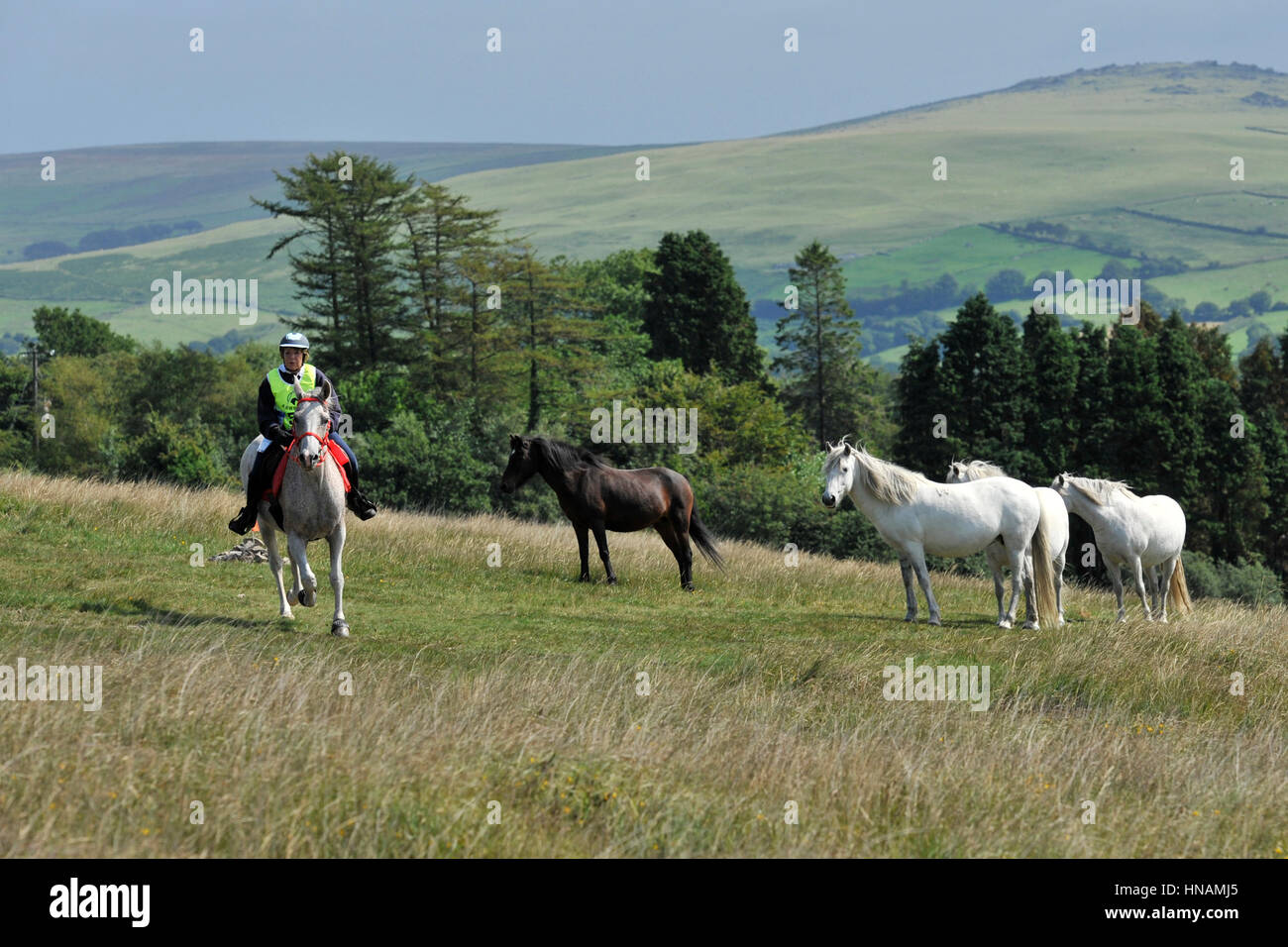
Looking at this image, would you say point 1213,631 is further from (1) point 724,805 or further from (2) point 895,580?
(1) point 724,805

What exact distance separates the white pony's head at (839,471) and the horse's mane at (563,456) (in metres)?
5.18

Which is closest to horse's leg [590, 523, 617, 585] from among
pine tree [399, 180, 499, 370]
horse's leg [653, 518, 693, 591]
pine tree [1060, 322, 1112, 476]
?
horse's leg [653, 518, 693, 591]

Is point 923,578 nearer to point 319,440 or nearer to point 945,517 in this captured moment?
point 945,517

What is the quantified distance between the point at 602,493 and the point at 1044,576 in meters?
7.05

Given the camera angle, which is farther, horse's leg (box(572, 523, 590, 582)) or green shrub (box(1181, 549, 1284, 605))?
green shrub (box(1181, 549, 1284, 605))

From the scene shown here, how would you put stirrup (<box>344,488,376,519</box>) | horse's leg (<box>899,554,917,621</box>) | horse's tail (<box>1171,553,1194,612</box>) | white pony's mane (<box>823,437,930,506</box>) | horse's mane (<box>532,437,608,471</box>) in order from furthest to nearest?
horse's mane (<box>532,437,608,471</box>)
horse's tail (<box>1171,553,1194,612</box>)
horse's leg (<box>899,554,917,621</box>)
white pony's mane (<box>823,437,930,506</box>)
stirrup (<box>344,488,376,519</box>)

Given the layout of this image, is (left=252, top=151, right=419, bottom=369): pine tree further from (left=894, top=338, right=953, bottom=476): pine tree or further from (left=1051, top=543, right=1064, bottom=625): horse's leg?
(left=1051, top=543, right=1064, bottom=625): horse's leg

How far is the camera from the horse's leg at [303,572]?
47.5ft

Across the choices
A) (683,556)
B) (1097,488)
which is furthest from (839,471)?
(1097,488)

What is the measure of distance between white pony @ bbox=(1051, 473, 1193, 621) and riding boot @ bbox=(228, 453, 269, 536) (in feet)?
37.0

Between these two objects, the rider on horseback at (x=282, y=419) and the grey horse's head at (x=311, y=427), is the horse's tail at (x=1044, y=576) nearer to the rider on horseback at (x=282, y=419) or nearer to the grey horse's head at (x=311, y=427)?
the rider on horseback at (x=282, y=419)

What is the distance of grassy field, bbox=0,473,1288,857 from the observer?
761cm

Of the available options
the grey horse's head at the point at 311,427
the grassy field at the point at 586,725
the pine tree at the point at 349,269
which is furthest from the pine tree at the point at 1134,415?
the grey horse's head at the point at 311,427

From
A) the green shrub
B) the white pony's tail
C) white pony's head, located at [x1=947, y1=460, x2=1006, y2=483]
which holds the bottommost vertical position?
the green shrub
